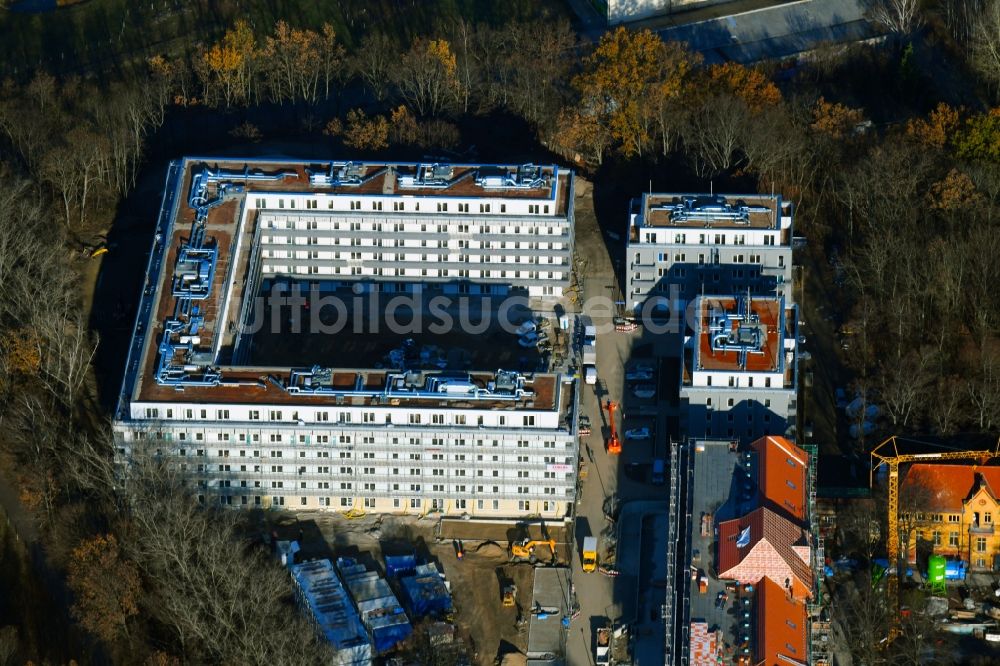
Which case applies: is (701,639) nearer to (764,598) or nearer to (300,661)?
(764,598)

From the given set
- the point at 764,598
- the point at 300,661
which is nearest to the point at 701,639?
the point at 764,598

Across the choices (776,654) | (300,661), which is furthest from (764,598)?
(300,661)

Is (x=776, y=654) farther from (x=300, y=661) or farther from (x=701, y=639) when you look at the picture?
(x=300, y=661)
